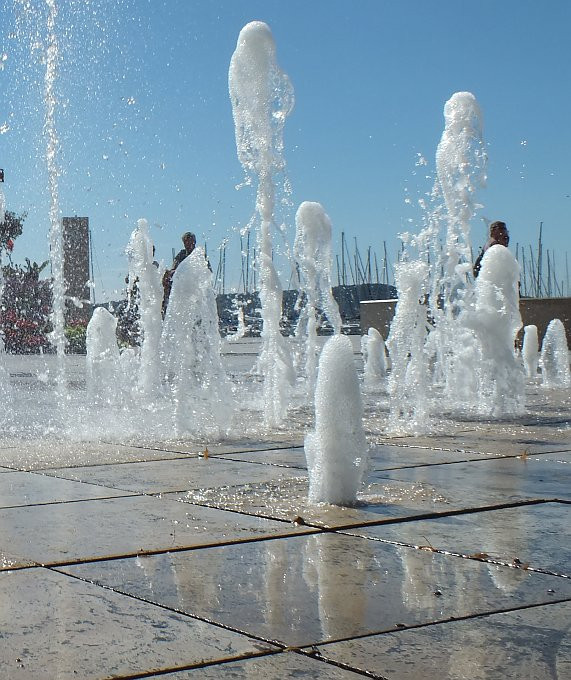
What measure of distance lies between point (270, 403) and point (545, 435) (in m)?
2.44

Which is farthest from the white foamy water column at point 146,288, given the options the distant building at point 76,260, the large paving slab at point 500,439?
the distant building at point 76,260

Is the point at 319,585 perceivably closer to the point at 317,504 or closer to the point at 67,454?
the point at 317,504

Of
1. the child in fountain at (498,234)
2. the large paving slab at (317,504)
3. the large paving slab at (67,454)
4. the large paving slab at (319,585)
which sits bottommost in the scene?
the large paving slab at (319,585)

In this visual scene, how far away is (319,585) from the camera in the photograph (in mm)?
3537

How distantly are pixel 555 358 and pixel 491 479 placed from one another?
12.9m

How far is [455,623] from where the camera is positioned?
308cm

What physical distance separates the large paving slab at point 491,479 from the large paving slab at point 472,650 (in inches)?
77.1

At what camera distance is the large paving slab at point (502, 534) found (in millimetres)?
3922

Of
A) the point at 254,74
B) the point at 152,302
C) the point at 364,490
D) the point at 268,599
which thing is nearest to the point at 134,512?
the point at 364,490

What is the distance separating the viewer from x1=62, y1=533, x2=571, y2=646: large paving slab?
3139 millimetres

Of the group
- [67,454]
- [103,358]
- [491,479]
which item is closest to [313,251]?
[103,358]

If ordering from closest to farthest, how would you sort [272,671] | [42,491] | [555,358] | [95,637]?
[272,671]
[95,637]
[42,491]
[555,358]

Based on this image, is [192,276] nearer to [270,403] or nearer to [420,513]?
[270,403]

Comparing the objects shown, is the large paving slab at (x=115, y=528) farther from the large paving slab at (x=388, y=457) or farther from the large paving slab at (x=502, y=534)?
the large paving slab at (x=388, y=457)
